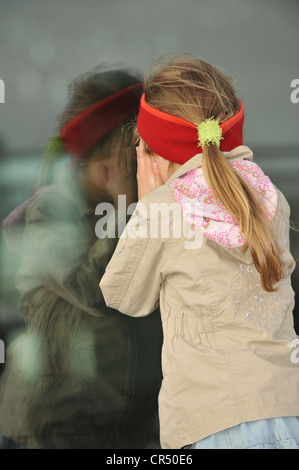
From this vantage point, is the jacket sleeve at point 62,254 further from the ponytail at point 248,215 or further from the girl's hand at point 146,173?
the ponytail at point 248,215

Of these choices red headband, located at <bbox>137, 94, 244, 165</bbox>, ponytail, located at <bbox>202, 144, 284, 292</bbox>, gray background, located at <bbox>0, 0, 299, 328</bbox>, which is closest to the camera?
ponytail, located at <bbox>202, 144, 284, 292</bbox>

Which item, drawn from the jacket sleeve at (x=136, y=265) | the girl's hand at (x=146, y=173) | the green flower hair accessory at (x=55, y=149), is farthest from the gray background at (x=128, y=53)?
the jacket sleeve at (x=136, y=265)

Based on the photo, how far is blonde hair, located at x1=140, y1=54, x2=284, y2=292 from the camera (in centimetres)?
119

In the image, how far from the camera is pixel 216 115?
134 cm

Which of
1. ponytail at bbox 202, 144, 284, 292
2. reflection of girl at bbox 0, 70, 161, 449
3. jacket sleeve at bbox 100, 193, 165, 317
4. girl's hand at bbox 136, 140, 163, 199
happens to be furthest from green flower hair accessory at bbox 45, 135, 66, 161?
ponytail at bbox 202, 144, 284, 292

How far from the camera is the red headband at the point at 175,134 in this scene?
4.35 feet

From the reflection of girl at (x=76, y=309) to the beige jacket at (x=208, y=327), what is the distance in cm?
28

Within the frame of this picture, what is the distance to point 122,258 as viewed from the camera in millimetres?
1283

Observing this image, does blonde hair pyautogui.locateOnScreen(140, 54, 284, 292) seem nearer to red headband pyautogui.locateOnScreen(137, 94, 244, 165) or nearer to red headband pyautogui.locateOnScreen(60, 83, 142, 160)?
red headband pyautogui.locateOnScreen(137, 94, 244, 165)

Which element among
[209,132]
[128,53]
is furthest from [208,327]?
[128,53]

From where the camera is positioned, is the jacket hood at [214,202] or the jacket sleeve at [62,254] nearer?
the jacket hood at [214,202]

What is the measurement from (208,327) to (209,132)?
0.44 m

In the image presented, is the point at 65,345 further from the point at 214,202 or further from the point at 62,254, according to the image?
the point at 214,202
